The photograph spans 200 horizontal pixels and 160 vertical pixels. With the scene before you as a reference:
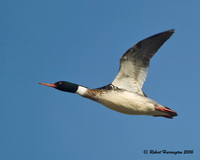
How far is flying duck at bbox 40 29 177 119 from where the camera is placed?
11.0 m

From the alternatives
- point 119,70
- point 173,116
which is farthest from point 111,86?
point 173,116

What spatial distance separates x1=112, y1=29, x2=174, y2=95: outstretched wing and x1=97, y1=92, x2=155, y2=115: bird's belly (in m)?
0.37

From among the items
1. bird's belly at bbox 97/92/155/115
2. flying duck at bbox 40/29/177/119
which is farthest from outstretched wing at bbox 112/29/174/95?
bird's belly at bbox 97/92/155/115

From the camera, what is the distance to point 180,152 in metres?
11.2

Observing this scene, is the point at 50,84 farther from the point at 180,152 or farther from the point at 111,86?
the point at 180,152

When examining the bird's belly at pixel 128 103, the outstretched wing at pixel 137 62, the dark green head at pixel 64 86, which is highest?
the outstretched wing at pixel 137 62

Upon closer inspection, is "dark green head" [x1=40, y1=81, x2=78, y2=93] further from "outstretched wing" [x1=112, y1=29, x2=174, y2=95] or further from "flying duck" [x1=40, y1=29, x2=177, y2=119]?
"outstretched wing" [x1=112, y1=29, x2=174, y2=95]

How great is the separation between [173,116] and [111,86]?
196 centimetres

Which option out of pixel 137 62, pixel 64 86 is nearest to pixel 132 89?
pixel 137 62

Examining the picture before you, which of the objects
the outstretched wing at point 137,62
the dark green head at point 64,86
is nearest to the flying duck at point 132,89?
the outstretched wing at point 137,62

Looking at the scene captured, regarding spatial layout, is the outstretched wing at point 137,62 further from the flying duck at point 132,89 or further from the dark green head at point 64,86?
the dark green head at point 64,86

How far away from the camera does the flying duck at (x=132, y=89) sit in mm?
10992

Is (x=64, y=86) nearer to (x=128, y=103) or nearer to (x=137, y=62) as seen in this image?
(x=128, y=103)

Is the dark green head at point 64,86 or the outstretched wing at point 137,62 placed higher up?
the outstretched wing at point 137,62
